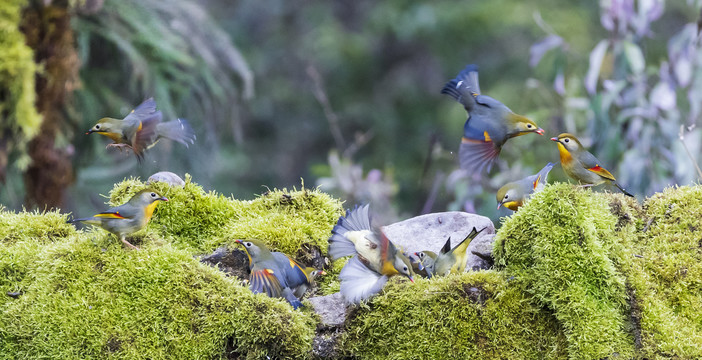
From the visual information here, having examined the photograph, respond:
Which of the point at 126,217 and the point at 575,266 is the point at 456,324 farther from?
the point at 126,217

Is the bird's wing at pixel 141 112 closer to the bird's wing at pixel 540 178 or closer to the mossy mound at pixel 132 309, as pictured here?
the mossy mound at pixel 132 309

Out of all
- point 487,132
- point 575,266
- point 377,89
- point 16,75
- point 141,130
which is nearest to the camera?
point 575,266

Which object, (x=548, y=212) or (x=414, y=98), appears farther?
(x=414, y=98)

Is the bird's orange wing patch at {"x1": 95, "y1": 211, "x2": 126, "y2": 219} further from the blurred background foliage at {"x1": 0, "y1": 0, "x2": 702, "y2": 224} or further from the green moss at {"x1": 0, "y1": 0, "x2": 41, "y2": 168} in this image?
the green moss at {"x1": 0, "y1": 0, "x2": 41, "y2": 168}

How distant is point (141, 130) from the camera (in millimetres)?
1962

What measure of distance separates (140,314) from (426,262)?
Answer: 82 centimetres

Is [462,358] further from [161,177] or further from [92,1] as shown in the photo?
[92,1]

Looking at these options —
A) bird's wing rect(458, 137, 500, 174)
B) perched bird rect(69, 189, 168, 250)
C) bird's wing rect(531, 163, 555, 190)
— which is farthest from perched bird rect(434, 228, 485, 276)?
perched bird rect(69, 189, 168, 250)

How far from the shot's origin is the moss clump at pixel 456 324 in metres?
1.71

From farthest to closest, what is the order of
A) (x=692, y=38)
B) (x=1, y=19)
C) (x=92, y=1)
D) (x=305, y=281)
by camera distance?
(x=92, y=1) → (x=692, y=38) → (x=1, y=19) → (x=305, y=281)

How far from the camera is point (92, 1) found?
3.97m

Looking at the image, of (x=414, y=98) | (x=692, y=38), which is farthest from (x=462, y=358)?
(x=414, y=98)

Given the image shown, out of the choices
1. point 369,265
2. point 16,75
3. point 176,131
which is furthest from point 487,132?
point 16,75

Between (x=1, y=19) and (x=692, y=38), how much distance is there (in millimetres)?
3748
